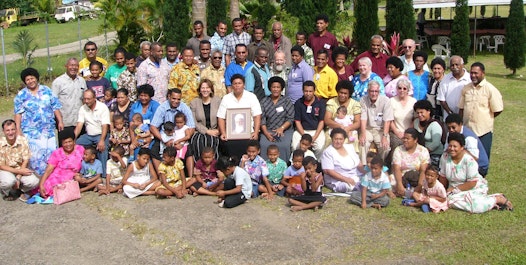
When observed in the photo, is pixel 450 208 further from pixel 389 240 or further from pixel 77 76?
pixel 77 76

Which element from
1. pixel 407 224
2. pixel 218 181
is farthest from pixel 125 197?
pixel 407 224

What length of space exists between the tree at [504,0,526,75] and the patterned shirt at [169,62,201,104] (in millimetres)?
11755

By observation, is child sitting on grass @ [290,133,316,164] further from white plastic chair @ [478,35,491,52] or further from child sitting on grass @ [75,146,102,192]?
white plastic chair @ [478,35,491,52]

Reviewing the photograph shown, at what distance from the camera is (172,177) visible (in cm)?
754

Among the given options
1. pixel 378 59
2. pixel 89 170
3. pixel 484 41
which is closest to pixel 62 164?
pixel 89 170

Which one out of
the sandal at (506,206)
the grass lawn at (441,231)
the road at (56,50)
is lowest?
the grass lawn at (441,231)

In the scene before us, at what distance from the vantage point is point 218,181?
7.47 m

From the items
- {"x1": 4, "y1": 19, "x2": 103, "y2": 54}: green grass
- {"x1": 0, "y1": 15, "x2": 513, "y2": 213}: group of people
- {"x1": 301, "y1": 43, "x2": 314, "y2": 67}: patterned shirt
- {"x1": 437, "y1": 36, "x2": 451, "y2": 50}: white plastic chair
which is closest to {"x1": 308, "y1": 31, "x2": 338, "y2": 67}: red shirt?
{"x1": 301, "y1": 43, "x2": 314, "y2": 67}: patterned shirt

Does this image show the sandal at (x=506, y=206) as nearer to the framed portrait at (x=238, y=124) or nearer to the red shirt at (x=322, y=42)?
the framed portrait at (x=238, y=124)

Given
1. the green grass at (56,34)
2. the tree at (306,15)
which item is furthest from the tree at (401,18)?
the green grass at (56,34)

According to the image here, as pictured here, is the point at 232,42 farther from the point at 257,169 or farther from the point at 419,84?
the point at 419,84

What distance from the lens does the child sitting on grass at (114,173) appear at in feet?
25.3

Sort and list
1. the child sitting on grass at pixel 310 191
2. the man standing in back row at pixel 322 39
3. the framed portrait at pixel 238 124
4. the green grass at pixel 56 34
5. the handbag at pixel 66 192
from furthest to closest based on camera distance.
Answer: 1. the green grass at pixel 56 34
2. the man standing in back row at pixel 322 39
3. the framed portrait at pixel 238 124
4. the handbag at pixel 66 192
5. the child sitting on grass at pixel 310 191

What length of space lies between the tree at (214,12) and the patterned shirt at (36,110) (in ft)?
34.3
